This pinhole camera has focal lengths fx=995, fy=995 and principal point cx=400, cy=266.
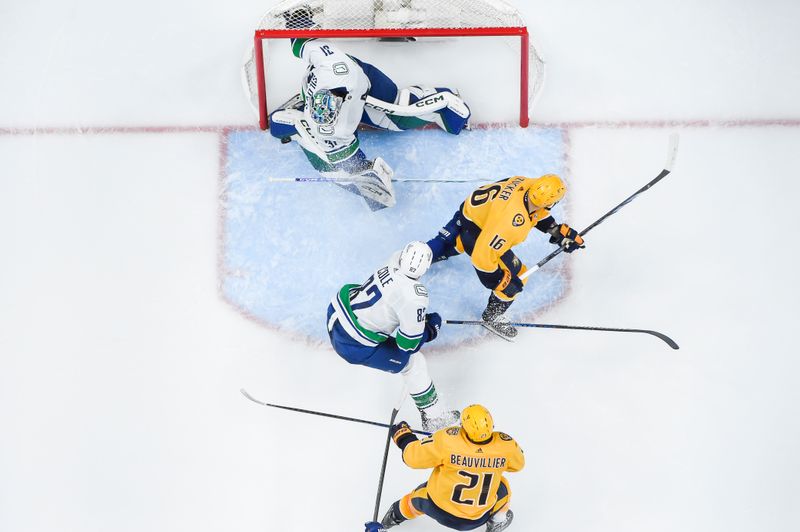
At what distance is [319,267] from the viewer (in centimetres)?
507

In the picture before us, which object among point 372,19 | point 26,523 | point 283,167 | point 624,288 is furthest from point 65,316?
point 624,288

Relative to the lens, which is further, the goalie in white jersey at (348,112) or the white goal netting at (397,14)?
the white goal netting at (397,14)

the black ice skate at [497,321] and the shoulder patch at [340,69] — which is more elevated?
the shoulder patch at [340,69]

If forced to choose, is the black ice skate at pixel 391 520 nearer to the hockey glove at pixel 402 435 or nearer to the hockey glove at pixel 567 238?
the hockey glove at pixel 402 435

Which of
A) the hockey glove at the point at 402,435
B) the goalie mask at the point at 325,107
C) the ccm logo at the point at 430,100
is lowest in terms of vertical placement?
the hockey glove at the point at 402,435

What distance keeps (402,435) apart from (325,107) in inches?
60.0

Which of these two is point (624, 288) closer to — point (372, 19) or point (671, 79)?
point (671, 79)

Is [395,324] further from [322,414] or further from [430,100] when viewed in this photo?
[430,100]

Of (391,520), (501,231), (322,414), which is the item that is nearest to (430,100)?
(501,231)

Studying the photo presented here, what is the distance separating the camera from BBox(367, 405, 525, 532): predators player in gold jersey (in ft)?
13.6

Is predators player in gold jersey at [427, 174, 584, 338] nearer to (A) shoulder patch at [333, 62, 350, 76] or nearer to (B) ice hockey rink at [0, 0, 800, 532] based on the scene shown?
(B) ice hockey rink at [0, 0, 800, 532]

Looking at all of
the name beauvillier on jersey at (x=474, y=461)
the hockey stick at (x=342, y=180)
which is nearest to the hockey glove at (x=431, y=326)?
the name beauvillier on jersey at (x=474, y=461)

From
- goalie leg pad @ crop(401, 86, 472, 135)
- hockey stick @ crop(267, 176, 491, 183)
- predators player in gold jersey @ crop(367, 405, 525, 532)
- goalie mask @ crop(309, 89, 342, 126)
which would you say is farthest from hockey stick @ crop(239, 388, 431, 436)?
goalie leg pad @ crop(401, 86, 472, 135)

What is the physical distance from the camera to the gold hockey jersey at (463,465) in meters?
4.16
